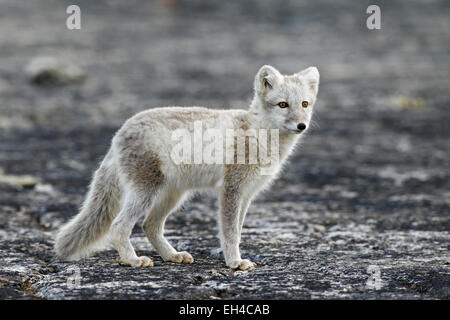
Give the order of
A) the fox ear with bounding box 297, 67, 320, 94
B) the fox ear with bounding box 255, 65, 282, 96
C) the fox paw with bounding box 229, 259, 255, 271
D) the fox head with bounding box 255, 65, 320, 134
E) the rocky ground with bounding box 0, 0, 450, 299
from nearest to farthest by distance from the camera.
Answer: the rocky ground with bounding box 0, 0, 450, 299 < the fox paw with bounding box 229, 259, 255, 271 < the fox head with bounding box 255, 65, 320, 134 < the fox ear with bounding box 255, 65, 282, 96 < the fox ear with bounding box 297, 67, 320, 94

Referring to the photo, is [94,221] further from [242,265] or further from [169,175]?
[242,265]

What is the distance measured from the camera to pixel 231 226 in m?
5.15

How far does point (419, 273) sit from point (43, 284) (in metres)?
2.55

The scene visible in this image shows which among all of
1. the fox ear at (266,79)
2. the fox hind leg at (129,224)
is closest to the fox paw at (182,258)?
the fox hind leg at (129,224)

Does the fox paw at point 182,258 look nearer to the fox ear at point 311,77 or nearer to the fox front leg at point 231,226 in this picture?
the fox front leg at point 231,226

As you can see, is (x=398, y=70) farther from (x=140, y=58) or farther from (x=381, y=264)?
(x=381, y=264)

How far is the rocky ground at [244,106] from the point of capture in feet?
15.8

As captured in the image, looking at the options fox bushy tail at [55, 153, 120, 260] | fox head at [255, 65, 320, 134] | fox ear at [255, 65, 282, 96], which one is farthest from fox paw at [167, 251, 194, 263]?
fox ear at [255, 65, 282, 96]

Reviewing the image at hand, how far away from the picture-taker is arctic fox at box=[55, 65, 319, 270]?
16.6 ft

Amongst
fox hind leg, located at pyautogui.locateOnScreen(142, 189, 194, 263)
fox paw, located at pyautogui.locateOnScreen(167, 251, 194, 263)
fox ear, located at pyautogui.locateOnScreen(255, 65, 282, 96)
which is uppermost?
fox ear, located at pyautogui.locateOnScreen(255, 65, 282, 96)

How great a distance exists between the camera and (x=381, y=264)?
5.15 m

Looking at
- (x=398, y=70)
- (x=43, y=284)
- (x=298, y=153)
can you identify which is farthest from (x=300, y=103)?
(x=398, y=70)

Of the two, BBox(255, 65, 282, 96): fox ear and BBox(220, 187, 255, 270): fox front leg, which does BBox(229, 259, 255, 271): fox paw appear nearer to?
BBox(220, 187, 255, 270): fox front leg

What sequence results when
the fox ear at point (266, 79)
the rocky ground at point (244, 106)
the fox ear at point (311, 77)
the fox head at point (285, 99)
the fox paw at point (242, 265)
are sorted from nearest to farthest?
the rocky ground at point (244, 106), the fox paw at point (242, 265), the fox head at point (285, 99), the fox ear at point (266, 79), the fox ear at point (311, 77)
